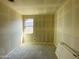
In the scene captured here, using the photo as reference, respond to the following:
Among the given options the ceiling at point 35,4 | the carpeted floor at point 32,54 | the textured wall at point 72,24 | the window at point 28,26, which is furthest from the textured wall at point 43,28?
the textured wall at point 72,24

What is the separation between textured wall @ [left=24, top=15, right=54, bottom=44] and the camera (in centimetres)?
898

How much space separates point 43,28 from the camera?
9039 millimetres

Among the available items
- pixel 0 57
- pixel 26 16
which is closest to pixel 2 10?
pixel 0 57

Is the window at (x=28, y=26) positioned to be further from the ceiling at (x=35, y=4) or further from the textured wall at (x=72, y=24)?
the textured wall at (x=72, y=24)

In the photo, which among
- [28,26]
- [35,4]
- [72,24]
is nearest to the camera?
[72,24]

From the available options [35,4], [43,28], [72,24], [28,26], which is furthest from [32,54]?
[28,26]

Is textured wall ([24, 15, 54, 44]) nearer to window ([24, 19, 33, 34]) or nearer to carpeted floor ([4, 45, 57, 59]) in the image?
window ([24, 19, 33, 34])

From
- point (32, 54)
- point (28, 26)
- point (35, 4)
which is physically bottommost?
point (32, 54)

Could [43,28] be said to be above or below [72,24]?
below

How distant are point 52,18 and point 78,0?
6.16 m

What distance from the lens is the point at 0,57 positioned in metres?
4.40

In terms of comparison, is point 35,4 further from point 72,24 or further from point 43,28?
point 43,28

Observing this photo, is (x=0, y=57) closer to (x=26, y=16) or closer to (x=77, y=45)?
(x=77, y=45)

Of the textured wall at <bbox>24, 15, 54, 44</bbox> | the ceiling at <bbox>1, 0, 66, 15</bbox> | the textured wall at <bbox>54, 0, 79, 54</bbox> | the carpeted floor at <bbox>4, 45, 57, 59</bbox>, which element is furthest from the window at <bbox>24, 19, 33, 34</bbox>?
the textured wall at <bbox>54, 0, 79, 54</bbox>
